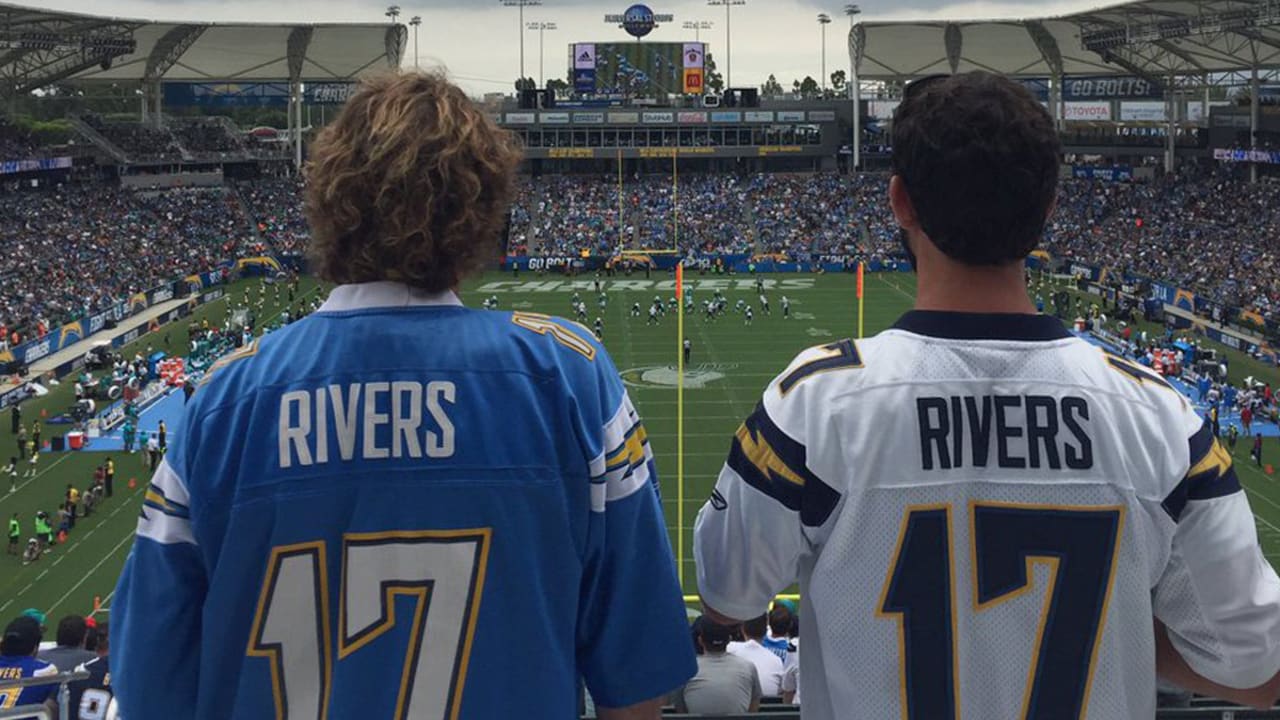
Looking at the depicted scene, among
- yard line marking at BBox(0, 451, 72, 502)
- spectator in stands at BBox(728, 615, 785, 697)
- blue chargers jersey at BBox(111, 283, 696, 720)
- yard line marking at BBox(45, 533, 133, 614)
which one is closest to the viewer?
blue chargers jersey at BBox(111, 283, 696, 720)

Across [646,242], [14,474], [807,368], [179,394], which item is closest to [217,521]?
[807,368]

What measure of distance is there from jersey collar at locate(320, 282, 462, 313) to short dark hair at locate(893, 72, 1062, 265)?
841 millimetres

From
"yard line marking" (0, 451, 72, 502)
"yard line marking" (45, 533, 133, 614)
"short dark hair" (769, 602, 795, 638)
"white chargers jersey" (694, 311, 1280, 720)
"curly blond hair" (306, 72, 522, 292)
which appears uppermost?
"curly blond hair" (306, 72, 522, 292)

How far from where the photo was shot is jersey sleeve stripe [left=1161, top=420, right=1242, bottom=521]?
95.0 inches

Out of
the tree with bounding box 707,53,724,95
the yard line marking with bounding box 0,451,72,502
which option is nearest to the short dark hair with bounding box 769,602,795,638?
the yard line marking with bounding box 0,451,72,502

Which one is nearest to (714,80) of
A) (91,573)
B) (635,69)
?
(635,69)

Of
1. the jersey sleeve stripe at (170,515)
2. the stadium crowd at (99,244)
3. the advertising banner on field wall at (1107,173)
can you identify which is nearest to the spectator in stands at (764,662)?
the jersey sleeve stripe at (170,515)

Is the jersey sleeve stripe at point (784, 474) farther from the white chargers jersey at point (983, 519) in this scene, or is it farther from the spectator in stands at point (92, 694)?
the spectator in stands at point (92, 694)

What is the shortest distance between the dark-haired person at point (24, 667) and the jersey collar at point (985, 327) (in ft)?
11.2

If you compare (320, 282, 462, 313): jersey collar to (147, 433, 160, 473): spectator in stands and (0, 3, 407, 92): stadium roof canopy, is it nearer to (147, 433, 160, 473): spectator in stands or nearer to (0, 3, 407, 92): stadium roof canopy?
(147, 433, 160, 473): spectator in stands

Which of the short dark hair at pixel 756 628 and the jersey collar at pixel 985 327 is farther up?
the jersey collar at pixel 985 327

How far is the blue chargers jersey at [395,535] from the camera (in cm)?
222

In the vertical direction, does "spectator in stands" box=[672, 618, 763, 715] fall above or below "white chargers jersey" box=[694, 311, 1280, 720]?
below

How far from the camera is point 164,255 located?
50.0 meters
